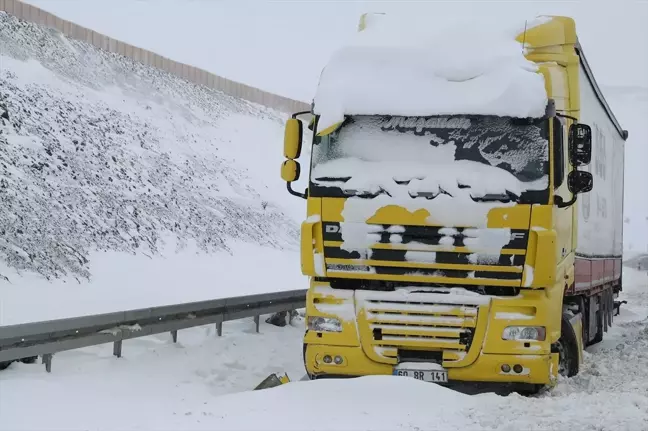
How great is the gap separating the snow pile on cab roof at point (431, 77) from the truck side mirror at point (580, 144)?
0.55 m

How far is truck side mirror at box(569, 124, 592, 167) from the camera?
26.6 ft

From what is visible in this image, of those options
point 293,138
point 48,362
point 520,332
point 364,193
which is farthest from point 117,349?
point 520,332

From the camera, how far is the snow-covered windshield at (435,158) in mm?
7809

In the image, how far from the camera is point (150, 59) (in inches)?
1706

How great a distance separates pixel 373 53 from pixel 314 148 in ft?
4.02

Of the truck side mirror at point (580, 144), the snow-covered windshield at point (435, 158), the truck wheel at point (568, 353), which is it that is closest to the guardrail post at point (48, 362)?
the snow-covered windshield at point (435, 158)

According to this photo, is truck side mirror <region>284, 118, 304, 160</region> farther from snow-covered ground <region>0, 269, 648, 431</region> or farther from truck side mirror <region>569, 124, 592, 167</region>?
truck side mirror <region>569, 124, 592, 167</region>

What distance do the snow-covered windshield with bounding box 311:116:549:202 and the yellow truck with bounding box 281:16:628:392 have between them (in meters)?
0.01

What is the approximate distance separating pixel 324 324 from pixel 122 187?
17177 mm

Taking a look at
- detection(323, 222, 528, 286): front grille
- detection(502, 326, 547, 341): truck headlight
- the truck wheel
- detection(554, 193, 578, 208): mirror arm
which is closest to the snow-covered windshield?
detection(554, 193, 578, 208): mirror arm

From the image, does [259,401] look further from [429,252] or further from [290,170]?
[290,170]

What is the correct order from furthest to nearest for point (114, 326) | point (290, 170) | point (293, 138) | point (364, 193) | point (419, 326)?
1. point (114, 326)
2. point (290, 170)
3. point (293, 138)
4. point (364, 193)
5. point (419, 326)

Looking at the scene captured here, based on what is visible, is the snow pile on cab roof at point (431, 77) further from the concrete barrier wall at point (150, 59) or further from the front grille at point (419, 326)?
the concrete barrier wall at point (150, 59)

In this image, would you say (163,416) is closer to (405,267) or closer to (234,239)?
(405,267)
